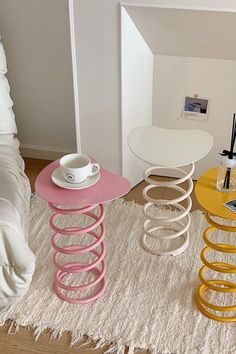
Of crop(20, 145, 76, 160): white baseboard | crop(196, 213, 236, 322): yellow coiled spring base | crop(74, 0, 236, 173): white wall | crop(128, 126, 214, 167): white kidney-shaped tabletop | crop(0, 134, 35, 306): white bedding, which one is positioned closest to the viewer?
crop(0, 134, 35, 306): white bedding

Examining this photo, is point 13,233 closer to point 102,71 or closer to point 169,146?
point 169,146

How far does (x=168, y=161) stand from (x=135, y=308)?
1.78 ft

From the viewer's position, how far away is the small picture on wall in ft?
8.04

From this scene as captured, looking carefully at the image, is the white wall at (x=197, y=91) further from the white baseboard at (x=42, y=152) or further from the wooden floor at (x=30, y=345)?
the wooden floor at (x=30, y=345)

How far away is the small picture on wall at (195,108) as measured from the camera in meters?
2.45

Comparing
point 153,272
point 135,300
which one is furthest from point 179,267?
point 135,300

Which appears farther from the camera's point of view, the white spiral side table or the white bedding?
the white spiral side table

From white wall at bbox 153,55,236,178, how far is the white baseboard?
586mm

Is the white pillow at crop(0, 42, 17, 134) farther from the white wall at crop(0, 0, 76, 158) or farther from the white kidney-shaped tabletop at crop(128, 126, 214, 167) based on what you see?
the white kidney-shaped tabletop at crop(128, 126, 214, 167)

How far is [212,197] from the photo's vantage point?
1799mm

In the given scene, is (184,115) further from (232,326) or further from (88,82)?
(232,326)

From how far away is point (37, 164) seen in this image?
2.85 meters

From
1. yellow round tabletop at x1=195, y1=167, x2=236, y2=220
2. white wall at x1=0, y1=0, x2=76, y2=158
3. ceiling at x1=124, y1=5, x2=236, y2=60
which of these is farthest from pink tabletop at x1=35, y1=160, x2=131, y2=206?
white wall at x1=0, y1=0, x2=76, y2=158

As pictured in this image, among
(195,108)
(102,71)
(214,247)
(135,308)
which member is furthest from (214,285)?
(102,71)
